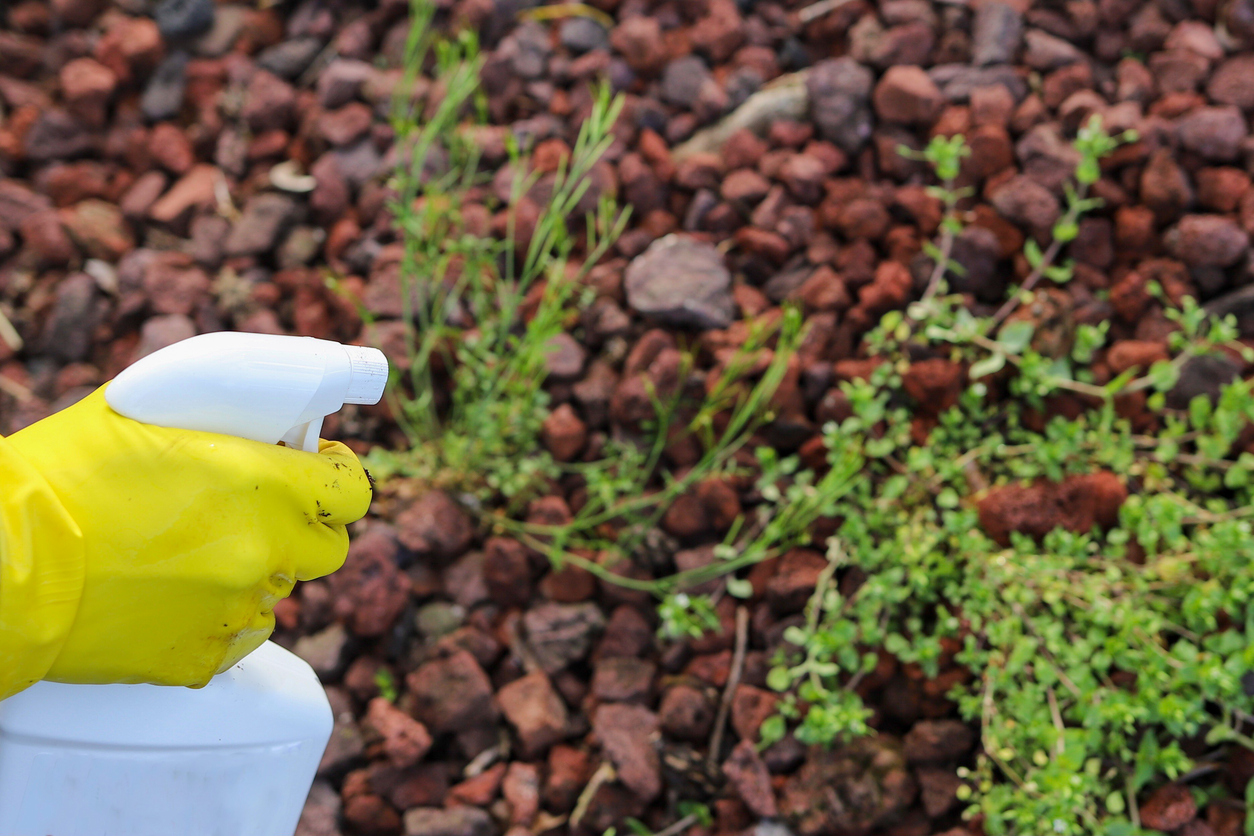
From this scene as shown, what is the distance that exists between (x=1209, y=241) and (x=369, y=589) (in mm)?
1759

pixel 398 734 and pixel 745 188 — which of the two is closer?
pixel 398 734

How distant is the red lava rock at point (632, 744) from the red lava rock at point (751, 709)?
153 mm

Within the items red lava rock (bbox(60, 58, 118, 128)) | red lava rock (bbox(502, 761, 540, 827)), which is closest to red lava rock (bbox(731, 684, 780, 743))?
red lava rock (bbox(502, 761, 540, 827))

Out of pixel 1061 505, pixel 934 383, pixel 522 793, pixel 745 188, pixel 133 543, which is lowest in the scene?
pixel 522 793

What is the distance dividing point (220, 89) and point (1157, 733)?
2564 millimetres

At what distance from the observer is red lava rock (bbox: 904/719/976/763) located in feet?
4.88

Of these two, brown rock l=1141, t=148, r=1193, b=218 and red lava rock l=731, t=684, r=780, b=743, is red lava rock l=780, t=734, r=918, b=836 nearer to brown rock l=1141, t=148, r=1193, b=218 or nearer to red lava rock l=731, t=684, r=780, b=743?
red lava rock l=731, t=684, r=780, b=743

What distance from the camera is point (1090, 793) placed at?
1.43 metres

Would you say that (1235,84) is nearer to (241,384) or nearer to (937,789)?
(937,789)

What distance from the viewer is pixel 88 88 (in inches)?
91.2

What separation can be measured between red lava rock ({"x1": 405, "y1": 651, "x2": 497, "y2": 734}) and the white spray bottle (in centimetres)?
63

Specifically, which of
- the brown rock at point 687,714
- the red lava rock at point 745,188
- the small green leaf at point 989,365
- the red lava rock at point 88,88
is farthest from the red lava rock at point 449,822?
the red lava rock at point 88,88

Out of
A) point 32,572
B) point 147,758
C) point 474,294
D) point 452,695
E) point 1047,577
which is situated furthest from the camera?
point 474,294

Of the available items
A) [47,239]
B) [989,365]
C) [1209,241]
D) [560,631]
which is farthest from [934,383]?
[47,239]
